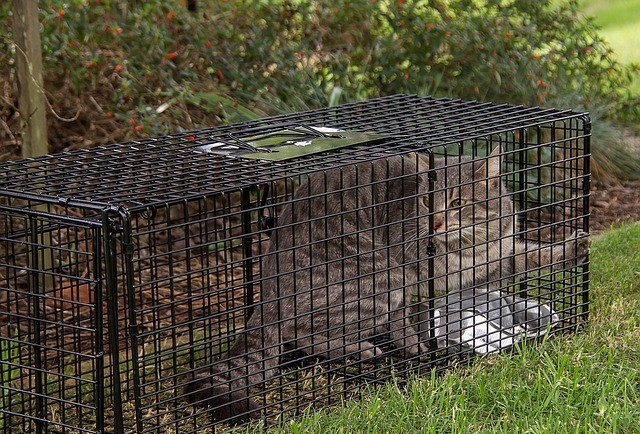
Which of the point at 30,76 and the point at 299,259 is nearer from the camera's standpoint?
the point at 299,259

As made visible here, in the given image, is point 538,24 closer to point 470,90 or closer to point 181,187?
point 470,90

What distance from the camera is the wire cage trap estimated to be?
3803 mm

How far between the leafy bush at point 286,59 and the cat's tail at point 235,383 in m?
2.28

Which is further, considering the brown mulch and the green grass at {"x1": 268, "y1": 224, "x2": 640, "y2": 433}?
the brown mulch

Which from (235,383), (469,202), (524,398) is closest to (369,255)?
(469,202)

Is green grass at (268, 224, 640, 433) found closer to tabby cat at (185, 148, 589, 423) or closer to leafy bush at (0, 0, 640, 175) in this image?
tabby cat at (185, 148, 589, 423)

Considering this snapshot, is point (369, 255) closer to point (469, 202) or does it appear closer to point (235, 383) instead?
point (469, 202)

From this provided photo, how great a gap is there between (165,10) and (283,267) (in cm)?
321

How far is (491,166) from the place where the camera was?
4.69m

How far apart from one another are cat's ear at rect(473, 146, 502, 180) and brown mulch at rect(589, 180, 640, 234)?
2351 millimetres

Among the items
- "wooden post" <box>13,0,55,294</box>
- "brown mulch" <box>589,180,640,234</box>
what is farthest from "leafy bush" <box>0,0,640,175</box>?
"wooden post" <box>13,0,55,294</box>

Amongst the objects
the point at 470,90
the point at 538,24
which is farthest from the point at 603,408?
the point at 538,24

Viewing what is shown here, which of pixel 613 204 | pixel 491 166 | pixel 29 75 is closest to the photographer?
pixel 491 166

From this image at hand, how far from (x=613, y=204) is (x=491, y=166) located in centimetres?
316
